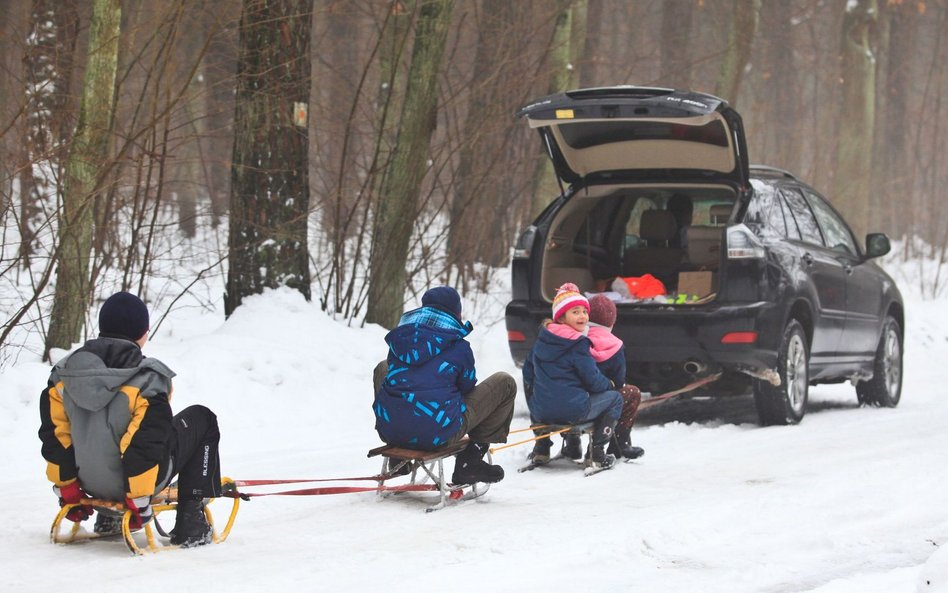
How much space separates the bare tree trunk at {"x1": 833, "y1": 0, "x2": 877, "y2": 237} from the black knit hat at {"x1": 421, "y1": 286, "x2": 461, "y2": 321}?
16996 millimetres

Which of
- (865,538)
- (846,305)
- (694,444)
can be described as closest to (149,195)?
(694,444)

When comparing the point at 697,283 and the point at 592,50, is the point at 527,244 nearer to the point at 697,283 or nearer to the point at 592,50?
the point at 697,283

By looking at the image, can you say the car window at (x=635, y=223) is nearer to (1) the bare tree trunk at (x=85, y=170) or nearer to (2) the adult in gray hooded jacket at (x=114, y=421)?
(1) the bare tree trunk at (x=85, y=170)

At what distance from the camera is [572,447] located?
7.68 m

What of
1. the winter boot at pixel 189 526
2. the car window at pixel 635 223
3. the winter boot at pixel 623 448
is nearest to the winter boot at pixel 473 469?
the winter boot at pixel 623 448

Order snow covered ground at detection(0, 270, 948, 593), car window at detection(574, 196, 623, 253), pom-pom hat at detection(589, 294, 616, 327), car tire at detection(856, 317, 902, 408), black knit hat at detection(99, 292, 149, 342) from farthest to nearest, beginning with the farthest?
car tire at detection(856, 317, 902, 408) → car window at detection(574, 196, 623, 253) → pom-pom hat at detection(589, 294, 616, 327) → black knit hat at detection(99, 292, 149, 342) → snow covered ground at detection(0, 270, 948, 593)

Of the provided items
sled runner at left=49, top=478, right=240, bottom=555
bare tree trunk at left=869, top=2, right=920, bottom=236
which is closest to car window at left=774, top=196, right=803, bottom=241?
sled runner at left=49, top=478, right=240, bottom=555

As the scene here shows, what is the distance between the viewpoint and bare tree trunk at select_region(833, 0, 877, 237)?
2202cm

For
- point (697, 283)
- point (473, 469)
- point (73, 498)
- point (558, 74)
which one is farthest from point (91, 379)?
point (558, 74)

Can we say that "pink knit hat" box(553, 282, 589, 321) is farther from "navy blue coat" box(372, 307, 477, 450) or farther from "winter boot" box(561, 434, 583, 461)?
"navy blue coat" box(372, 307, 477, 450)

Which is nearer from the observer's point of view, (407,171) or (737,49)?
(407,171)

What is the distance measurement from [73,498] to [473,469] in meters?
2.10

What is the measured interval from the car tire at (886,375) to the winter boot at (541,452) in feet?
14.5

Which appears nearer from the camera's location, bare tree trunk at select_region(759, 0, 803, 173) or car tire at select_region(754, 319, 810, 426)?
car tire at select_region(754, 319, 810, 426)
